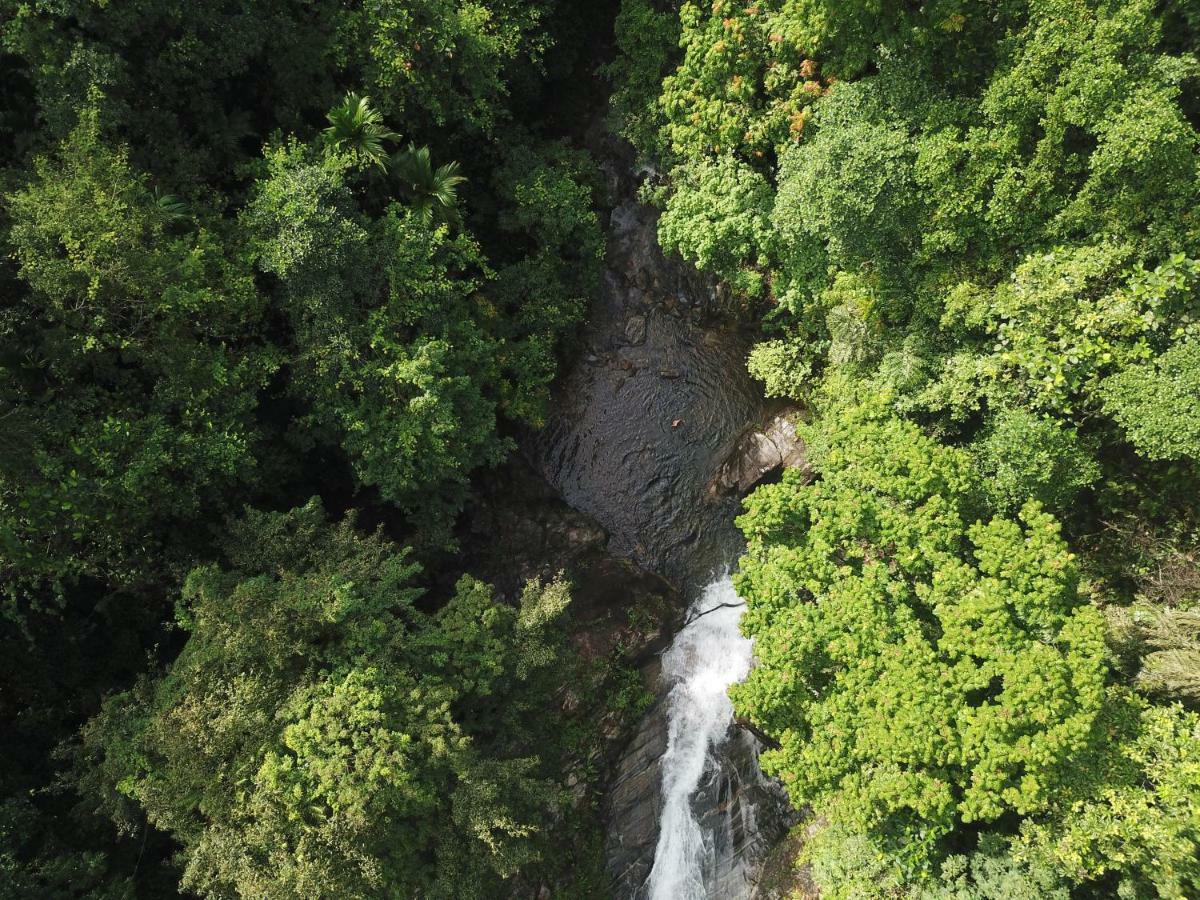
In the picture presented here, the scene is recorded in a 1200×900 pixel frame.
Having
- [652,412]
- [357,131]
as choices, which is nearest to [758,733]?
[652,412]

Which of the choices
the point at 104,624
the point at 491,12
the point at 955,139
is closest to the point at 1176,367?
the point at 955,139

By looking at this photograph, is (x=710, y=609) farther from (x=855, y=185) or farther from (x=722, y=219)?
(x=855, y=185)

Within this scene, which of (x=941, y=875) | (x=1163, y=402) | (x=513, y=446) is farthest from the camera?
(x=513, y=446)

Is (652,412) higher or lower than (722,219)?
lower

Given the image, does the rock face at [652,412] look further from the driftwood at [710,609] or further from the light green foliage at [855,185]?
the light green foliage at [855,185]

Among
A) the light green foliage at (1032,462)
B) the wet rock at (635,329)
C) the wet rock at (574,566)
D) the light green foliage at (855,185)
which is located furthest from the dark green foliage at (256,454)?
the light green foliage at (1032,462)

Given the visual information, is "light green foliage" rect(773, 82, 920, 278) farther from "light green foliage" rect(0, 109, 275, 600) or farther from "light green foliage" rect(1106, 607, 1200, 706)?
"light green foliage" rect(0, 109, 275, 600)

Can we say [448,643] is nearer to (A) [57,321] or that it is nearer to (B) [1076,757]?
(A) [57,321]
